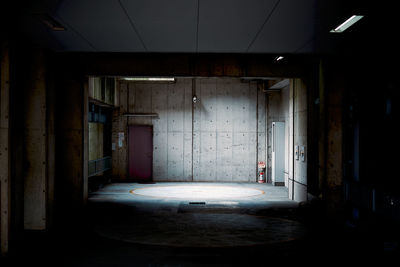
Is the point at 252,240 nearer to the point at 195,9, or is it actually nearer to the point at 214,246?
the point at 214,246

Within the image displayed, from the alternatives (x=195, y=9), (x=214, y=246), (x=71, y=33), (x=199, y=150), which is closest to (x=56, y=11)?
(x=71, y=33)

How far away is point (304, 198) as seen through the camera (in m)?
11.0

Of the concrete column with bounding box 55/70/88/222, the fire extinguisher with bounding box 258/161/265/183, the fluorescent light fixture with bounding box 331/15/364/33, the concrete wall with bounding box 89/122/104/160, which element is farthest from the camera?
the fire extinguisher with bounding box 258/161/265/183

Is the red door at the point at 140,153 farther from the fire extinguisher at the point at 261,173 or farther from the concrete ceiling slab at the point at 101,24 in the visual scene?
the concrete ceiling slab at the point at 101,24

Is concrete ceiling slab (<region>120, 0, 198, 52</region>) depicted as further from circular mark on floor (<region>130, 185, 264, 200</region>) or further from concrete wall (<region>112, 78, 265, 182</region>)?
concrete wall (<region>112, 78, 265, 182</region>)

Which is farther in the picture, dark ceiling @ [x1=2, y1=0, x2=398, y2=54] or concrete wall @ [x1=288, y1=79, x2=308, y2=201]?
concrete wall @ [x1=288, y1=79, x2=308, y2=201]

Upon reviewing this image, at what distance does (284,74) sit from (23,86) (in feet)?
21.2

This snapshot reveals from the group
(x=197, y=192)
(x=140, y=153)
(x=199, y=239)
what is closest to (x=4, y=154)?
(x=199, y=239)

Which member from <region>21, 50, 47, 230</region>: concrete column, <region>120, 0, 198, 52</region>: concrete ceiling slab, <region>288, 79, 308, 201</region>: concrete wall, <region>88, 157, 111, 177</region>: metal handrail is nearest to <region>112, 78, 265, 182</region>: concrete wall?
<region>88, 157, 111, 177</region>: metal handrail

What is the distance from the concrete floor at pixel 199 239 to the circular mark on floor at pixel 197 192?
170cm

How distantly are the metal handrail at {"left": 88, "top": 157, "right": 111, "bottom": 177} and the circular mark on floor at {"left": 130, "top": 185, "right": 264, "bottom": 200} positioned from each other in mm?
1613

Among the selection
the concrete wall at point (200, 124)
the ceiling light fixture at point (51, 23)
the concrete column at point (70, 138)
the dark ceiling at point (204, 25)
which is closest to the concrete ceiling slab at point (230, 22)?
the dark ceiling at point (204, 25)

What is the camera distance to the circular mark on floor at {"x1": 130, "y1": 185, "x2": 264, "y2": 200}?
1277 cm

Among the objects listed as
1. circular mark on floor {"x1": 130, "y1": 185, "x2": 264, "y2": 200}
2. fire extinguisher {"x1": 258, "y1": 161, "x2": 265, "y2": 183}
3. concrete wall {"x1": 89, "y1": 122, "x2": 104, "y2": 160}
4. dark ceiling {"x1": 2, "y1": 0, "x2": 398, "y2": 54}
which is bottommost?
circular mark on floor {"x1": 130, "y1": 185, "x2": 264, "y2": 200}
